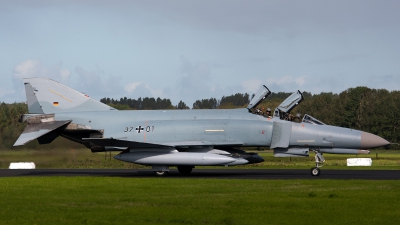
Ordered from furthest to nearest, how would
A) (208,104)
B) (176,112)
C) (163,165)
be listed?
(208,104) → (176,112) → (163,165)

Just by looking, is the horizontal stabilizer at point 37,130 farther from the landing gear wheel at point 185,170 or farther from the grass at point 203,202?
the grass at point 203,202

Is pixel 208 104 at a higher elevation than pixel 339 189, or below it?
higher

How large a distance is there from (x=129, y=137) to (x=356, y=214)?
14.7 meters

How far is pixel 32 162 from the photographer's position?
91.2 feet

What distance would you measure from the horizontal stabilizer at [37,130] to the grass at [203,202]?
275 inches

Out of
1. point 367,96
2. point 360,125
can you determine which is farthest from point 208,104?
point 367,96

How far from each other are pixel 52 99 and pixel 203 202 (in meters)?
15.3

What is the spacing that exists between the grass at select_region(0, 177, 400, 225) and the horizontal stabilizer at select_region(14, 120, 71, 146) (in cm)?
697

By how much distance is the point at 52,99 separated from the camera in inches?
1021

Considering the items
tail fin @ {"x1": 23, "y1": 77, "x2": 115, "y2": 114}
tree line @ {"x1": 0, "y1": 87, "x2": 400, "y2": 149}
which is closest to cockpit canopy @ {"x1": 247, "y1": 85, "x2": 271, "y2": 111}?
tail fin @ {"x1": 23, "y1": 77, "x2": 115, "y2": 114}

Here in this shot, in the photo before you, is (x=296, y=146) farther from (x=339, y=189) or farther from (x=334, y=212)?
(x=334, y=212)

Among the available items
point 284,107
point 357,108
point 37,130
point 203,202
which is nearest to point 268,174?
point 284,107

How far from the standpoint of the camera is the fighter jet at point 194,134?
896 inches

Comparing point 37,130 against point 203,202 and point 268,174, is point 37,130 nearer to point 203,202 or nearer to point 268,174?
point 268,174
